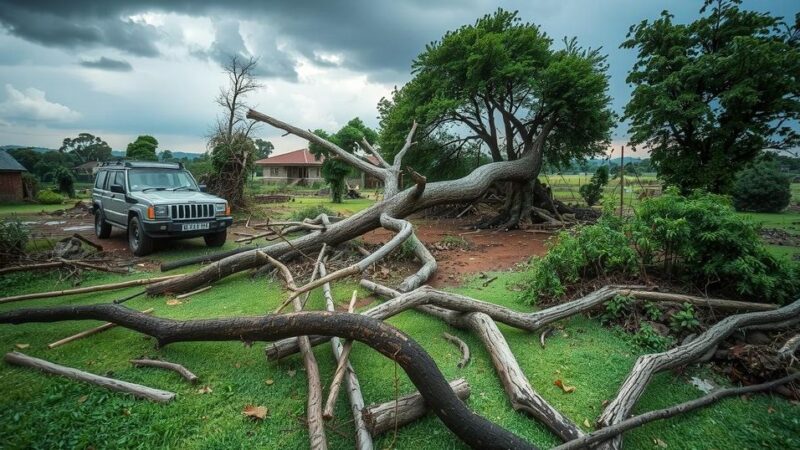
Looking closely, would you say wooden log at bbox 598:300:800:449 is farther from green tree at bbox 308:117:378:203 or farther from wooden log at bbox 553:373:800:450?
green tree at bbox 308:117:378:203

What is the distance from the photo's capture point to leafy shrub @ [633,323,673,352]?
362 cm

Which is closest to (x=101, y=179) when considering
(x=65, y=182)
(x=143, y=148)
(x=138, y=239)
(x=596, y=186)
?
(x=138, y=239)

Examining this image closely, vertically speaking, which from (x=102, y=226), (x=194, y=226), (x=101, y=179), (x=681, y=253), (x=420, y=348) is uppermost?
(x=101, y=179)

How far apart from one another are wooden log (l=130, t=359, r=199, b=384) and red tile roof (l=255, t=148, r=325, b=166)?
116 ft

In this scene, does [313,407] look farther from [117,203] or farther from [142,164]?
[142,164]

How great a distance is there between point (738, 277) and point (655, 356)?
7.13 feet

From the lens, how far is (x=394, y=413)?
2.49 m

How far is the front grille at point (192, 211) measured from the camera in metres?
6.93

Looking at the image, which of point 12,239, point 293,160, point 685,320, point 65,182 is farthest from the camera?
point 293,160

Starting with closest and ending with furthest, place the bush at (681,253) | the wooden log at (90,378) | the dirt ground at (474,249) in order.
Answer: the wooden log at (90,378), the bush at (681,253), the dirt ground at (474,249)

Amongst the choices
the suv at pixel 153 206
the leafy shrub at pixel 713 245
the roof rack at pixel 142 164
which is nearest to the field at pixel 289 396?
the leafy shrub at pixel 713 245

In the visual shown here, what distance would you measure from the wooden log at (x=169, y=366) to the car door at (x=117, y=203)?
5659 mm

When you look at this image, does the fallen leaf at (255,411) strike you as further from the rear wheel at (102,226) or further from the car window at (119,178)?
the rear wheel at (102,226)

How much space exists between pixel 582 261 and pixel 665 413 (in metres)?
2.40
